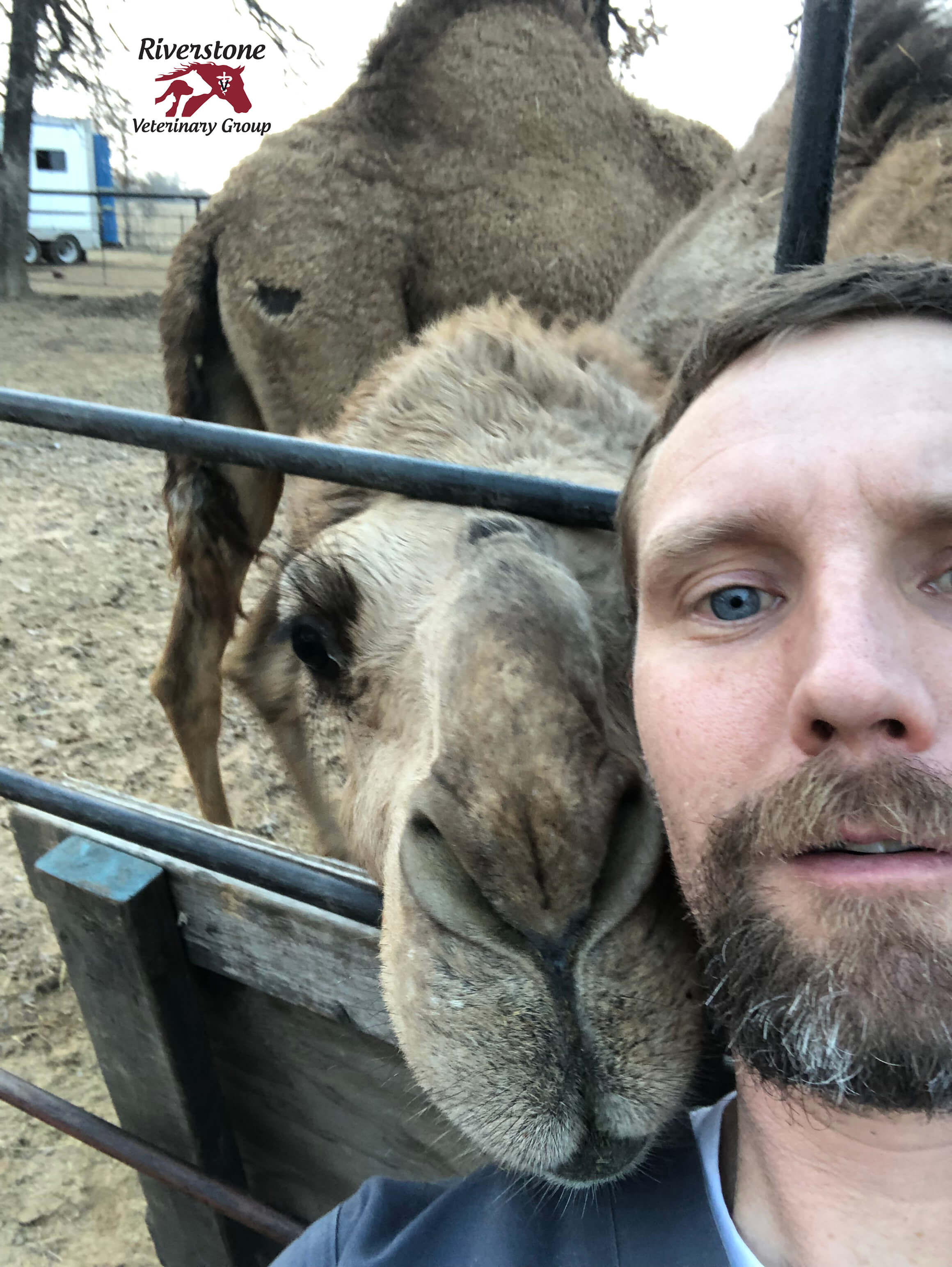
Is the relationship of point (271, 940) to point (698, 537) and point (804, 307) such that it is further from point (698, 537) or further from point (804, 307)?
point (804, 307)

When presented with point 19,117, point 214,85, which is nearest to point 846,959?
point 214,85

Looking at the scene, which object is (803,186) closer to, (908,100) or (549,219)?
(908,100)

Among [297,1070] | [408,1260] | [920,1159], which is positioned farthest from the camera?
[297,1070]

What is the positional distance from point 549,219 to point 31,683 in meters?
3.57

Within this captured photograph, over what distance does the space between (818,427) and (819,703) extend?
0.34 metres

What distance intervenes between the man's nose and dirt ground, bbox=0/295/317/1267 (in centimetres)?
270

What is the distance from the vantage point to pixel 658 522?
125cm

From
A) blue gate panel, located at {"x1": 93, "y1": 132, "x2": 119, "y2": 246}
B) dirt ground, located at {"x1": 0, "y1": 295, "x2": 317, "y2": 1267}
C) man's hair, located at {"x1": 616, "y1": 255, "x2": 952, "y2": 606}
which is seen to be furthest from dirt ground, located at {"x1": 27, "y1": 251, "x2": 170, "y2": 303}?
man's hair, located at {"x1": 616, "y1": 255, "x2": 952, "y2": 606}

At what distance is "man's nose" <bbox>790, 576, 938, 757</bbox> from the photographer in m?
0.93

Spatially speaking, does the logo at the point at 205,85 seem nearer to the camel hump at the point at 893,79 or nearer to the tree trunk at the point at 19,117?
the tree trunk at the point at 19,117

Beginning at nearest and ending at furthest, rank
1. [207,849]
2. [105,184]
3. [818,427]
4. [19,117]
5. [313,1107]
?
[818,427] < [207,849] < [313,1107] < [19,117] < [105,184]

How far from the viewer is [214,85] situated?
44.5 ft

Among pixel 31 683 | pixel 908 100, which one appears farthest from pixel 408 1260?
pixel 31 683

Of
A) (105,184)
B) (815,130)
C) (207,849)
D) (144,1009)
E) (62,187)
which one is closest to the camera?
(815,130)
